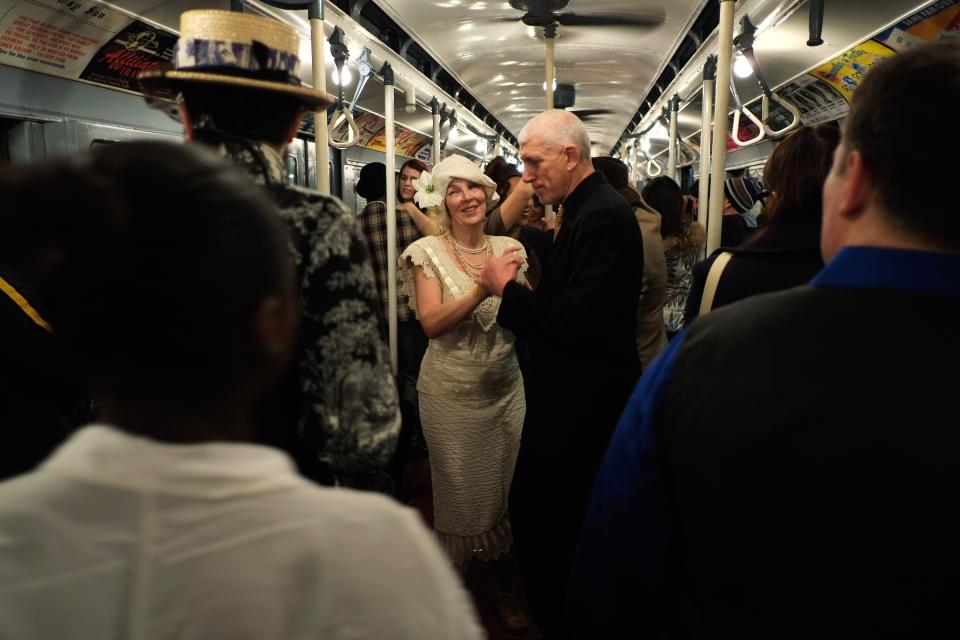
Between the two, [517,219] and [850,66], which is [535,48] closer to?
[850,66]

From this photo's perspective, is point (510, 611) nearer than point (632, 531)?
No

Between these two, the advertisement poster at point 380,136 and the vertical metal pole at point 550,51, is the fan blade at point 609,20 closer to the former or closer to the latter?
the vertical metal pole at point 550,51

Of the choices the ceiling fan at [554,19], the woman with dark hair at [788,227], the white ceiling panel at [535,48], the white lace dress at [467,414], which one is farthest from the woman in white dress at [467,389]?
the white ceiling panel at [535,48]

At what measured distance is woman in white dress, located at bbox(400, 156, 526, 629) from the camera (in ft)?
7.96

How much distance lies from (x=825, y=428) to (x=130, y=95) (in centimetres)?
415

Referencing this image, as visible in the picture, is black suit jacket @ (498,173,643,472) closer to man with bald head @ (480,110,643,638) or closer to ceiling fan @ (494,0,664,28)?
man with bald head @ (480,110,643,638)

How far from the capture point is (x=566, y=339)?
201 centimetres

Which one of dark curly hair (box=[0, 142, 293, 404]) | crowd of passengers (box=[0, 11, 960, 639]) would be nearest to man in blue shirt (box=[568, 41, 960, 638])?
crowd of passengers (box=[0, 11, 960, 639])

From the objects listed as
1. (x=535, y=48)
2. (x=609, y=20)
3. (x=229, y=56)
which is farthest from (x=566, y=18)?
(x=229, y=56)

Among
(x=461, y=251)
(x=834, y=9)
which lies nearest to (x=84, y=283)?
(x=461, y=251)

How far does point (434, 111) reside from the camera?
5.38 meters

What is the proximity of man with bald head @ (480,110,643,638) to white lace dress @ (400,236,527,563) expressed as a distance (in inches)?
8.1

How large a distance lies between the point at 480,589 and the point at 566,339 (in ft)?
4.50

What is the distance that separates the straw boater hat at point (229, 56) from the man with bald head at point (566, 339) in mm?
1057
